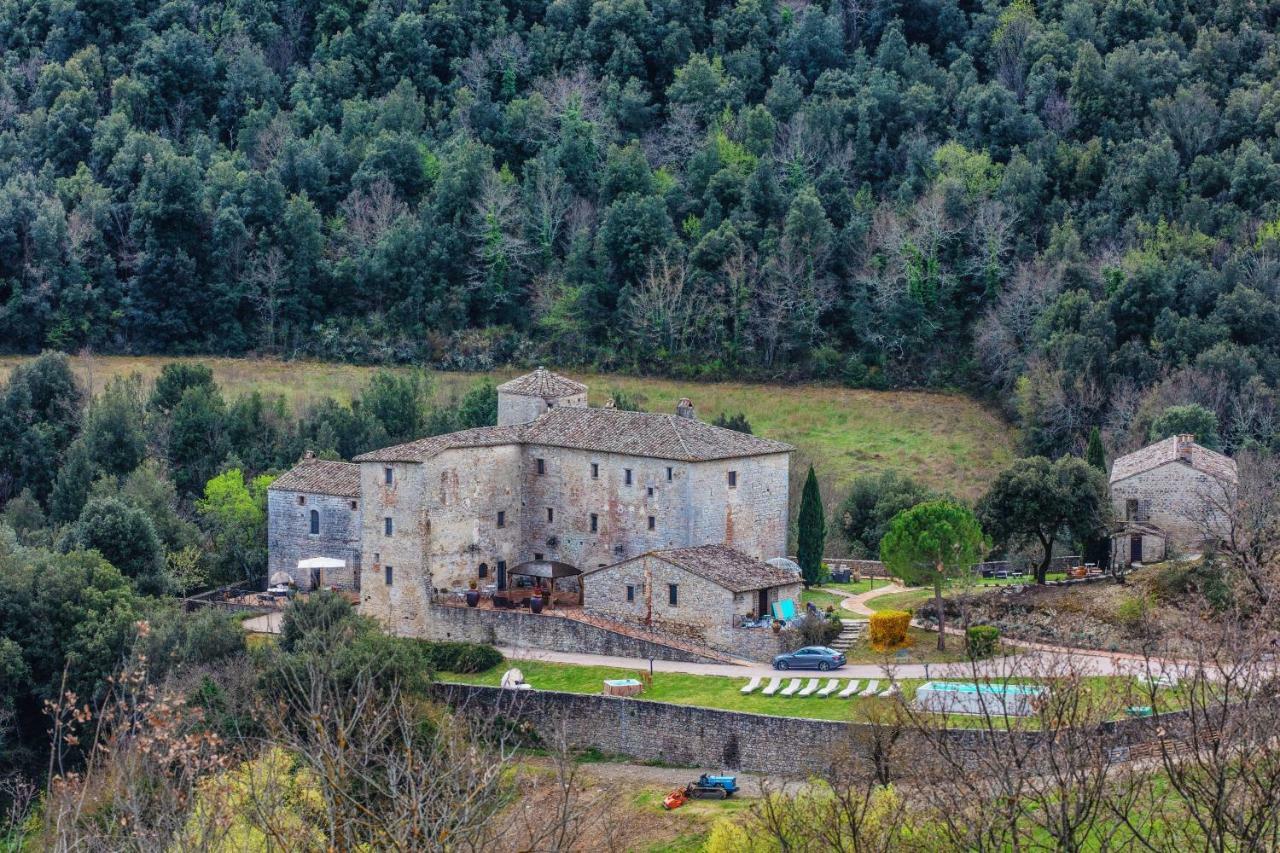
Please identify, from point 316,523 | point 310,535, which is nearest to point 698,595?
point 316,523

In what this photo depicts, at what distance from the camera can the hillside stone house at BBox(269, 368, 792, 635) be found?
57938 mm

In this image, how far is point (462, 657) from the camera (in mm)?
55219

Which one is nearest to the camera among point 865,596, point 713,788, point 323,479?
point 713,788

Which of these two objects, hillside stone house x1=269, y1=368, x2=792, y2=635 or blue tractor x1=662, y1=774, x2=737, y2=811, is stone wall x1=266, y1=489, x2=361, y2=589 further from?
blue tractor x1=662, y1=774, x2=737, y2=811

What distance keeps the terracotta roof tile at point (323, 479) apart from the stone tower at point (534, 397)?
14.9 ft

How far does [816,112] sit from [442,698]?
44100 millimetres

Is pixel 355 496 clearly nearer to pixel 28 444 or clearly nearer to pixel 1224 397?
pixel 28 444

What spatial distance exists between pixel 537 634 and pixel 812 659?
785cm

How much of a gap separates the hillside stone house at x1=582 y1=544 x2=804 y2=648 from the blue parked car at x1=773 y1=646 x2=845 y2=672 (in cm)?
190

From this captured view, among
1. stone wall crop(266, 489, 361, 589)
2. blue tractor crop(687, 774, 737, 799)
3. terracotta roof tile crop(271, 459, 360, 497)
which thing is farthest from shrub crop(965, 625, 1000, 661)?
terracotta roof tile crop(271, 459, 360, 497)

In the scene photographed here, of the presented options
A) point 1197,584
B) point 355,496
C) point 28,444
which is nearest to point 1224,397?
point 1197,584

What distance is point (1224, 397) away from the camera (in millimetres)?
71250

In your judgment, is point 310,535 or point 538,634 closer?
point 538,634

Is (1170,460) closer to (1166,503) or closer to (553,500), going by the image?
(1166,503)
